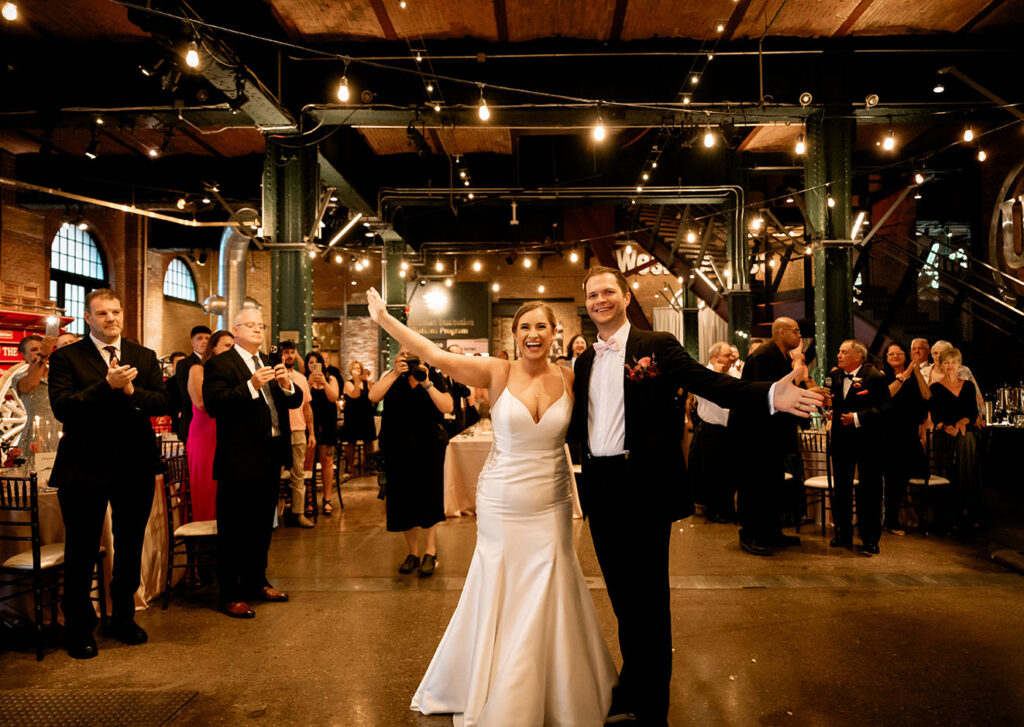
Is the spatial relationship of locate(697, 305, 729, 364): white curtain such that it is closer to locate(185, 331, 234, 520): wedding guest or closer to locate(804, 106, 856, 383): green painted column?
locate(804, 106, 856, 383): green painted column

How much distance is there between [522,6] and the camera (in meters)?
6.53

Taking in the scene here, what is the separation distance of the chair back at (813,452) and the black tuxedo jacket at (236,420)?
5499 mm

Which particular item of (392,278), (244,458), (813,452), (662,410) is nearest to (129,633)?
(244,458)

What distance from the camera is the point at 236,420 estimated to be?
160 inches

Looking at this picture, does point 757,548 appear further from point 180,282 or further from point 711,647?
point 180,282

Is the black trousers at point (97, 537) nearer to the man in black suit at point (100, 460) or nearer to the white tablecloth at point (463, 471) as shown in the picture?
the man in black suit at point (100, 460)

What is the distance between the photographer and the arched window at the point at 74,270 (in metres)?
13.3

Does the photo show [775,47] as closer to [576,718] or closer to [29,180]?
[576,718]

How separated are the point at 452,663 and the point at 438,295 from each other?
1479 centimetres

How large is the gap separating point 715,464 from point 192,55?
6.43 metres

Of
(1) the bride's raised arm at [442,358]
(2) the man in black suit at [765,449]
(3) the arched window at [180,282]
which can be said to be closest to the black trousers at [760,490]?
(2) the man in black suit at [765,449]

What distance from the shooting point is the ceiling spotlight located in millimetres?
5090

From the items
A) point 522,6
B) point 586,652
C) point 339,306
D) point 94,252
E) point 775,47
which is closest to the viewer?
point 586,652

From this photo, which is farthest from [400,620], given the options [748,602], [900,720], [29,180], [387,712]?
[29,180]
